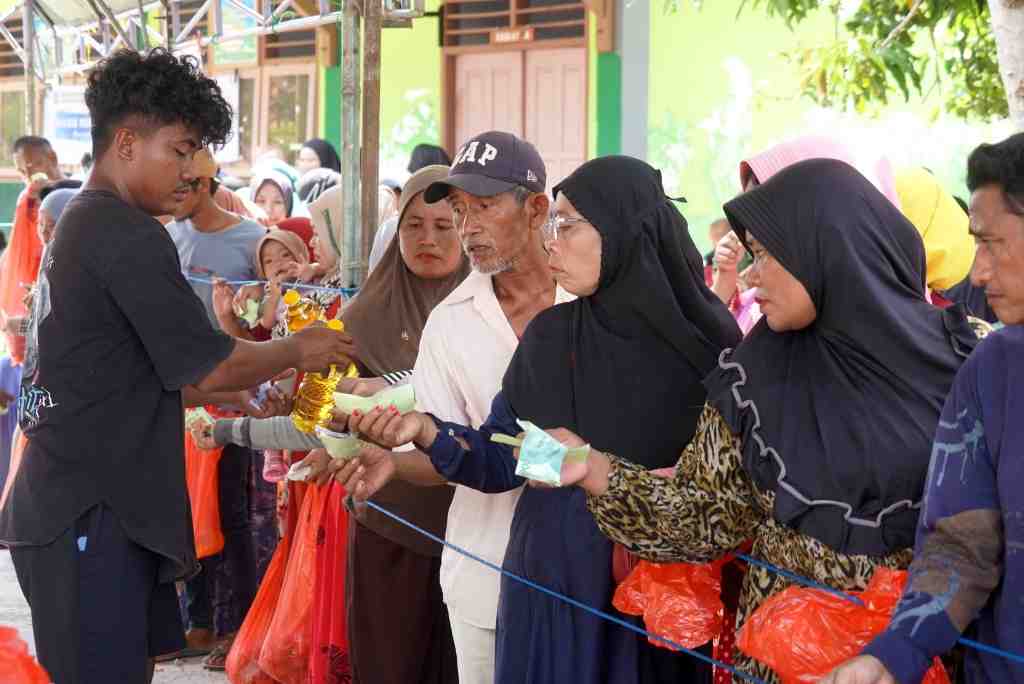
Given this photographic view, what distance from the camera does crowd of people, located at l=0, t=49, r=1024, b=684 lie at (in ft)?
6.85

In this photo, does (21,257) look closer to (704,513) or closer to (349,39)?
(349,39)

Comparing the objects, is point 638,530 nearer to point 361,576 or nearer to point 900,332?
point 900,332

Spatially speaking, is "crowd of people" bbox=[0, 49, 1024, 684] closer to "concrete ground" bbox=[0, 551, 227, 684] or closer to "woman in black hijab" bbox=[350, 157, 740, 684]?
"woman in black hijab" bbox=[350, 157, 740, 684]

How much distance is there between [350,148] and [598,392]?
1.94 meters

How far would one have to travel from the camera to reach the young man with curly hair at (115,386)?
3.07 m

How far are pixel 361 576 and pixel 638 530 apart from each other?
1.62 meters

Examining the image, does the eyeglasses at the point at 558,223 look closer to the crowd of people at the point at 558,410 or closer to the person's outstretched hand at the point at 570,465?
the crowd of people at the point at 558,410

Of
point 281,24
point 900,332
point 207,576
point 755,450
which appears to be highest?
point 281,24

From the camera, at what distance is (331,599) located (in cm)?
451

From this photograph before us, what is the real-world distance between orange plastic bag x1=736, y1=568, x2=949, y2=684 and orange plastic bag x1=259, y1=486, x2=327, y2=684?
255cm

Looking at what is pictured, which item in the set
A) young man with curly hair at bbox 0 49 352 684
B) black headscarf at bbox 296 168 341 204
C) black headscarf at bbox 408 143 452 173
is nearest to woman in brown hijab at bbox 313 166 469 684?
young man with curly hair at bbox 0 49 352 684

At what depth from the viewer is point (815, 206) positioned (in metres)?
2.41

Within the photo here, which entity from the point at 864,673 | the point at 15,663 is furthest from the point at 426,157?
the point at 864,673

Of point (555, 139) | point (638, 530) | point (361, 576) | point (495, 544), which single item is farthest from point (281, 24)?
point (555, 139)
